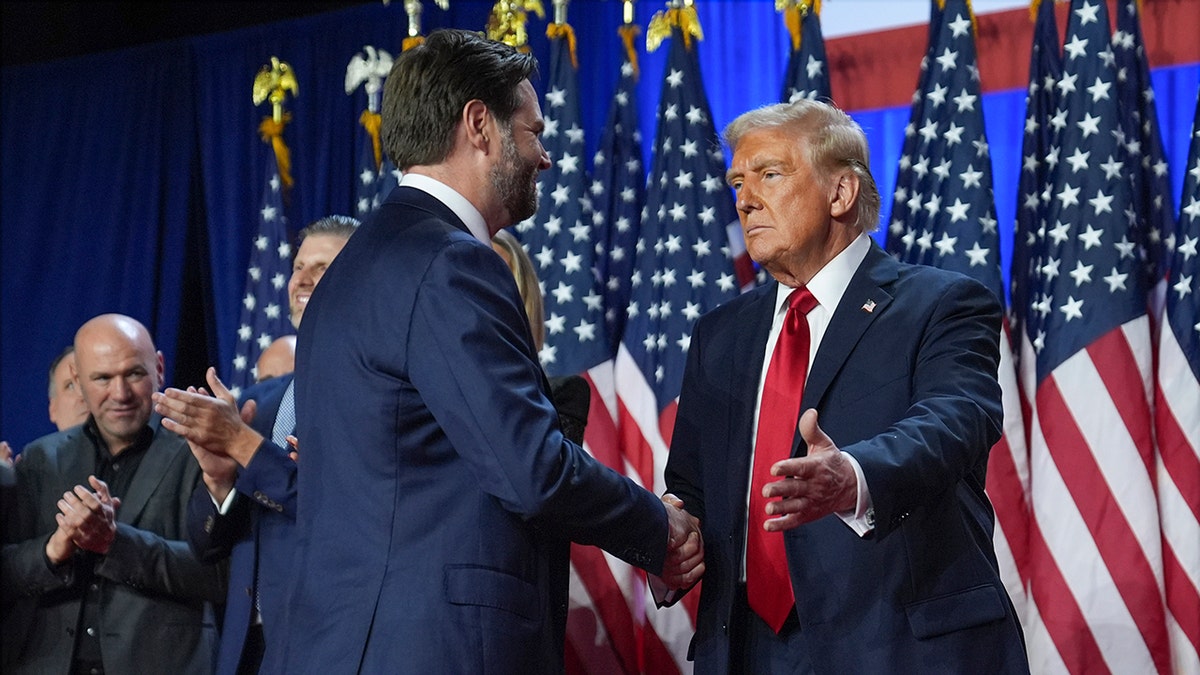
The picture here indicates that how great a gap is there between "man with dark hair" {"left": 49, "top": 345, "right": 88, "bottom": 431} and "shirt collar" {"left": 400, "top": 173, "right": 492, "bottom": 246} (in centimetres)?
306


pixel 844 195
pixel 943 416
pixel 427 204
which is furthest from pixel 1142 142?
pixel 427 204

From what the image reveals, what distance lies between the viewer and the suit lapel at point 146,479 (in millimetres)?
3566

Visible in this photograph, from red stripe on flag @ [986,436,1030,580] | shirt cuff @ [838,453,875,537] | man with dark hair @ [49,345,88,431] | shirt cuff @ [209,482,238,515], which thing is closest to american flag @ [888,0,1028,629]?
red stripe on flag @ [986,436,1030,580]

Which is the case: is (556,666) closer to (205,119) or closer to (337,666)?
(337,666)

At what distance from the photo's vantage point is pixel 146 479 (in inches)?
141

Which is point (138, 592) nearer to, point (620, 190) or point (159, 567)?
point (159, 567)

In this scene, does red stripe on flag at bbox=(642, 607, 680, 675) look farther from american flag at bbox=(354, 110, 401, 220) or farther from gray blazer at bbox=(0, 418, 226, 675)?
american flag at bbox=(354, 110, 401, 220)

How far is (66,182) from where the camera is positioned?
6395 mm

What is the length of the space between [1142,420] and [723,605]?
6.88 ft

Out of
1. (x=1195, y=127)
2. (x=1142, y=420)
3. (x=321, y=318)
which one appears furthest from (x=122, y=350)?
(x=1195, y=127)

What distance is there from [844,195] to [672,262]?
6.41 ft

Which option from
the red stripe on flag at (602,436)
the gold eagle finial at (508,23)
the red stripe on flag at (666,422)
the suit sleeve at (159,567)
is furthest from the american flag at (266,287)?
the suit sleeve at (159,567)

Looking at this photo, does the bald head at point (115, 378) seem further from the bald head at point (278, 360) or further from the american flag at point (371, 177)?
the american flag at point (371, 177)

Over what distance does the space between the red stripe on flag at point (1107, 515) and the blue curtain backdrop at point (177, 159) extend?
186 centimetres
